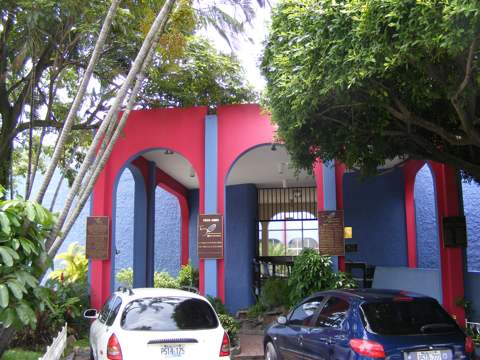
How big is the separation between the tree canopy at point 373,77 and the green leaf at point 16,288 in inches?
160

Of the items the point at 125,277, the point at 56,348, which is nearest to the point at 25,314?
the point at 56,348

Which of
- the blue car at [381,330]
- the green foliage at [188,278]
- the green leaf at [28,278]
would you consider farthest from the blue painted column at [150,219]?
the green leaf at [28,278]

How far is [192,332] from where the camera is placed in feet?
19.5

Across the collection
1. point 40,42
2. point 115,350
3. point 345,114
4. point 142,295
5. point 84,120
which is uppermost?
point 40,42

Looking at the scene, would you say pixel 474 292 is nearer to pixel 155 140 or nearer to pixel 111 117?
pixel 155 140

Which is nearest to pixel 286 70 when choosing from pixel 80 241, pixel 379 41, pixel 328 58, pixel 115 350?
pixel 328 58

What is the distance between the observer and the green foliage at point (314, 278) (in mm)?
10359

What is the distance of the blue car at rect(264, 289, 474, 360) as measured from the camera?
5.37 m

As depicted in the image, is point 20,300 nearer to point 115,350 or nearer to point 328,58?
point 115,350

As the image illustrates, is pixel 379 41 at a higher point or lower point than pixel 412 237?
higher

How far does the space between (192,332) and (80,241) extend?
46.3 ft

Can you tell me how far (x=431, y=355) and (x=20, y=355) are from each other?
21.4 ft

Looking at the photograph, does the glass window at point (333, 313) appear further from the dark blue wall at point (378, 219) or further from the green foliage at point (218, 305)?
the dark blue wall at point (378, 219)

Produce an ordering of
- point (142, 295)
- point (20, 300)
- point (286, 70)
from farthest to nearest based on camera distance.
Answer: point (286, 70) → point (142, 295) → point (20, 300)
